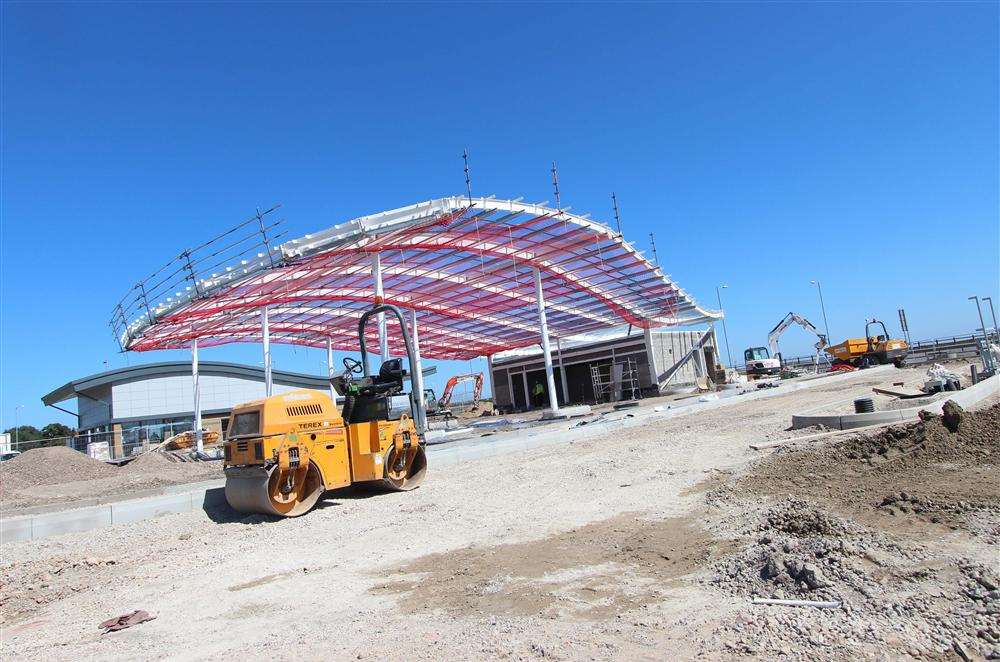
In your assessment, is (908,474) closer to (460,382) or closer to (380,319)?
(380,319)

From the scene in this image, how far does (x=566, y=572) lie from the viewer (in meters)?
6.19

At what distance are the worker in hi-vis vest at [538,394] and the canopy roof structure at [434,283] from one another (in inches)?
318

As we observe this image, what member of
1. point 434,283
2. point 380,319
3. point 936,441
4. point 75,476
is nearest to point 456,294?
point 434,283

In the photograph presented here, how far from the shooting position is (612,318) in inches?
1674

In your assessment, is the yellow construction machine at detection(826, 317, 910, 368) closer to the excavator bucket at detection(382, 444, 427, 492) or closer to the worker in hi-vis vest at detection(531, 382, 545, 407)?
the worker in hi-vis vest at detection(531, 382, 545, 407)

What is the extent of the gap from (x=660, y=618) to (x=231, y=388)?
4506 cm

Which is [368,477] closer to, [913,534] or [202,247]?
[913,534]

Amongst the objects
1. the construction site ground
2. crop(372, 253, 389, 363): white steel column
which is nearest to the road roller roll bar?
the construction site ground

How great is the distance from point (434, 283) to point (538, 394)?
23.3 m

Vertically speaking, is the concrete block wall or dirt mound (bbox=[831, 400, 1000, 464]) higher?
the concrete block wall

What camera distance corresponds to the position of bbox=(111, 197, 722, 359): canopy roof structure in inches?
869

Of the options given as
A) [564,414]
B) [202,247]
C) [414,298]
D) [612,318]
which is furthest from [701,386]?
[202,247]

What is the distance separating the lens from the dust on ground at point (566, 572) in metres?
5.32

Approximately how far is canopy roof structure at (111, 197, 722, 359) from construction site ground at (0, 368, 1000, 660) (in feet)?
40.1
